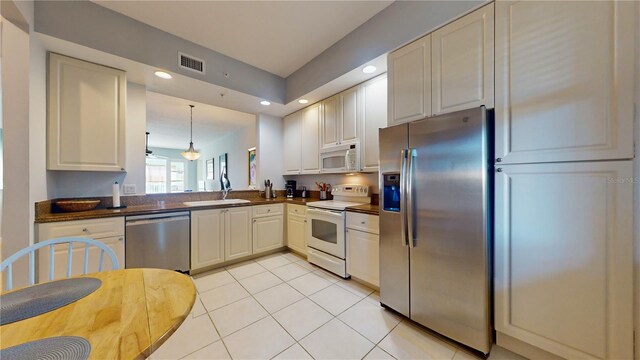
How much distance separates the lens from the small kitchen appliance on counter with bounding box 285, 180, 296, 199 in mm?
3793

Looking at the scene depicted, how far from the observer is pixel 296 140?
3.69 meters

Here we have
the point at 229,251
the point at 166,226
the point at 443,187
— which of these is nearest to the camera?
the point at 443,187

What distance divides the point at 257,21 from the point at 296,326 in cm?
286

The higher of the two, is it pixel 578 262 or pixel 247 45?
pixel 247 45

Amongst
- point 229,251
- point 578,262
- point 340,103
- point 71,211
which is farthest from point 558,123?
point 71,211

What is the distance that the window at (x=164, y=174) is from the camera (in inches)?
328

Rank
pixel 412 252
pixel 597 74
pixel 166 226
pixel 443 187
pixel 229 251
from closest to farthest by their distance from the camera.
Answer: pixel 597 74 < pixel 443 187 < pixel 412 252 < pixel 166 226 < pixel 229 251

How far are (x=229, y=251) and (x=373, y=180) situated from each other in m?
2.14

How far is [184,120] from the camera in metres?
5.18

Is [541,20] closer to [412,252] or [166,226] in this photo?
[412,252]

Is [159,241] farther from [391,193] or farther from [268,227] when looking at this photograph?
[391,193]

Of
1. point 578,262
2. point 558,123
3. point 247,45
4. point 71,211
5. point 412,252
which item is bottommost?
point 412,252

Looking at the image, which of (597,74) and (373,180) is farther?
(373,180)

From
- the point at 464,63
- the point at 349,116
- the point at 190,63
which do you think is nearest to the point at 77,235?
the point at 190,63
